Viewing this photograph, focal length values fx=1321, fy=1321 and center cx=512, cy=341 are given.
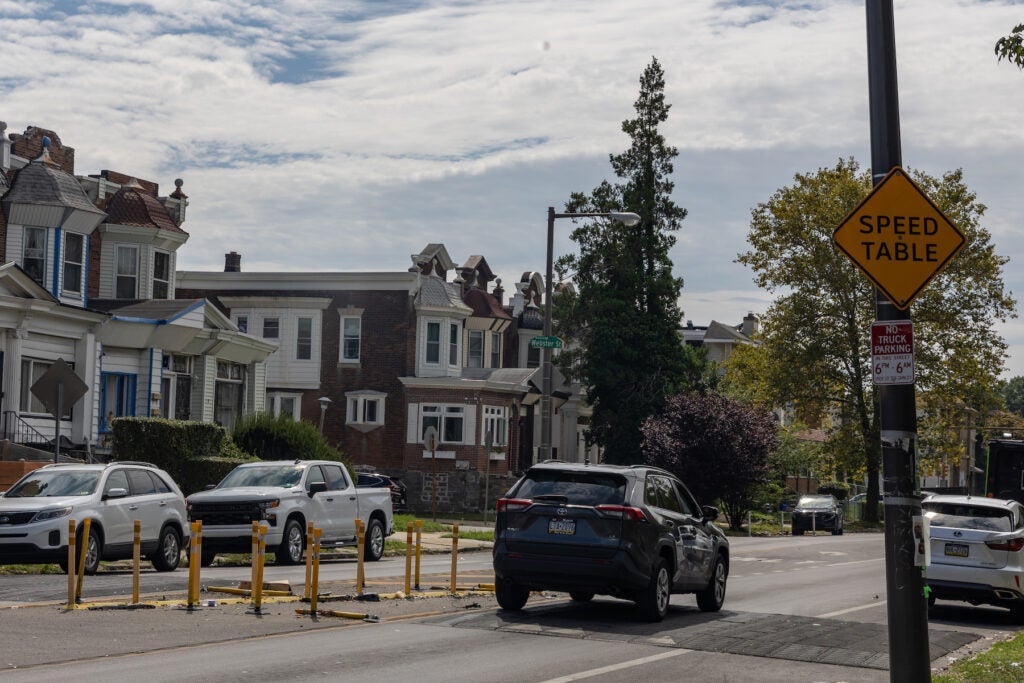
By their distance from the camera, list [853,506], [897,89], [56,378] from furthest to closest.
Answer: [853,506] < [56,378] < [897,89]

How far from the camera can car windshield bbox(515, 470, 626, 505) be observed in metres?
14.9

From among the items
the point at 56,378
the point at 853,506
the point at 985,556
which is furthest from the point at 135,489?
the point at 853,506

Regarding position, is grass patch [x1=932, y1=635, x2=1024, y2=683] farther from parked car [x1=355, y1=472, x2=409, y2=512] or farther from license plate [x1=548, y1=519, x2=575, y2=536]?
parked car [x1=355, y1=472, x2=409, y2=512]

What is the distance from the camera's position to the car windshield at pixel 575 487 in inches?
588

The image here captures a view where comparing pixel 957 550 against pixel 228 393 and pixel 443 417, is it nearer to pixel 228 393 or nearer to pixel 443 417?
pixel 228 393

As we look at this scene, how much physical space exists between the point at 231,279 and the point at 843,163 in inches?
1078

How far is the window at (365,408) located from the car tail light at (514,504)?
42.7 meters

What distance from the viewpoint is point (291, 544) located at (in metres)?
22.8

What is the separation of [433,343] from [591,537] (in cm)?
Answer: 4339

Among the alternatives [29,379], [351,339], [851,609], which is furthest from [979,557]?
[351,339]

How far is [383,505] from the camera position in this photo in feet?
84.8

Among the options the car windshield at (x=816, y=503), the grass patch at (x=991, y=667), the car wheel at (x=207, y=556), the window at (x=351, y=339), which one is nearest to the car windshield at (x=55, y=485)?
the car wheel at (x=207, y=556)

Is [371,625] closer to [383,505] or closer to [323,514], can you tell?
[323,514]

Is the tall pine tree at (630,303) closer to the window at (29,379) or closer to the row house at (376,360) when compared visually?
the row house at (376,360)
